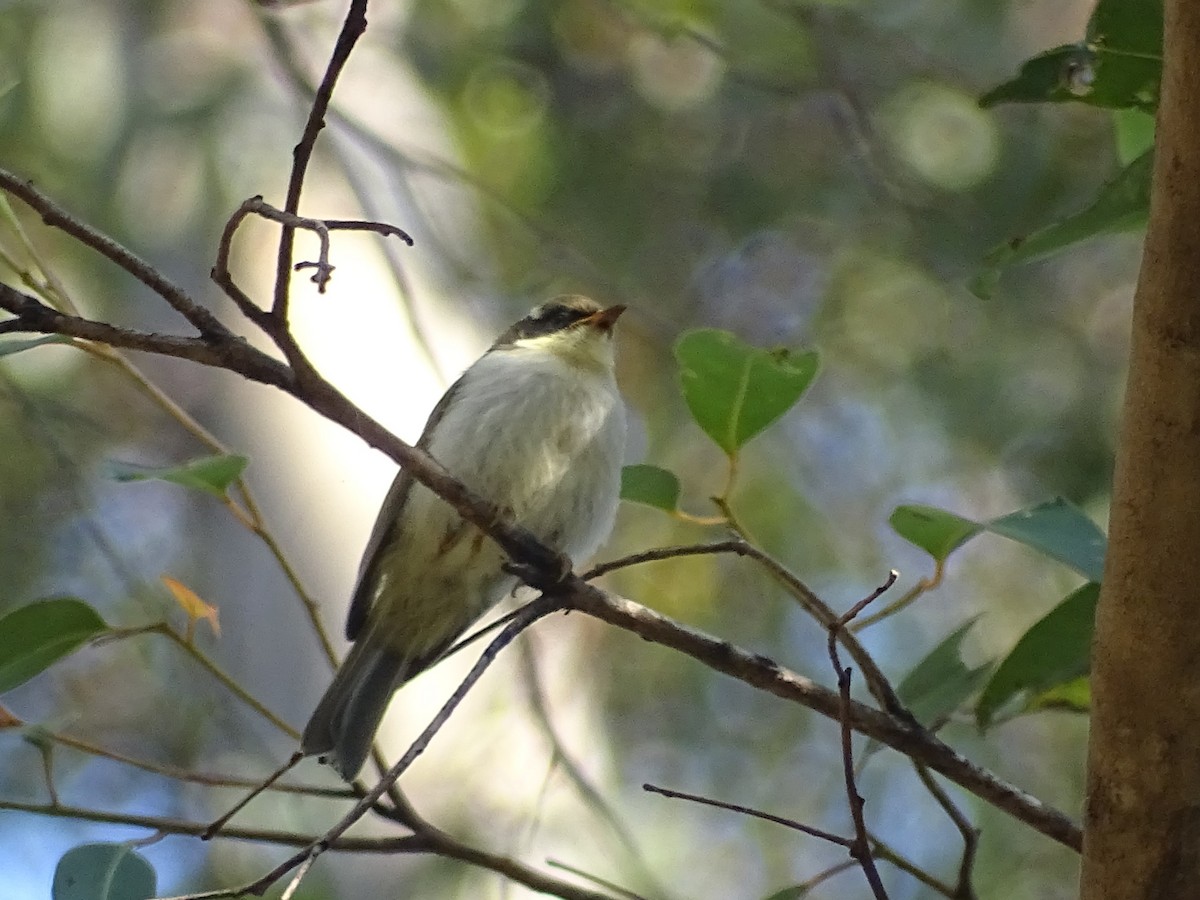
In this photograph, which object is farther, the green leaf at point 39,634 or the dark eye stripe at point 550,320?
the dark eye stripe at point 550,320

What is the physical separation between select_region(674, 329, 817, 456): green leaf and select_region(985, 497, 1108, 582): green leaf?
0.37 m

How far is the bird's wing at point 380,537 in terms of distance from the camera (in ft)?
9.18

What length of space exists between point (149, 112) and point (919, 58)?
3.22 meters

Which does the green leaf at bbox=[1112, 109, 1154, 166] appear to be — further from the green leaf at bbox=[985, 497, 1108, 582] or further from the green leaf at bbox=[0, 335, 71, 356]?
the green leaf at bbox=[0, 335, 71, 356]

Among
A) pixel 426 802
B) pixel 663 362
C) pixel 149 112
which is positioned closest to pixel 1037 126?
pixel 663 362

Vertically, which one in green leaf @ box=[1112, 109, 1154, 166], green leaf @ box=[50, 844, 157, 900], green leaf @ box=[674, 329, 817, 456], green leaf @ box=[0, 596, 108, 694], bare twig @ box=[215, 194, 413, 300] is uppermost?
green leaf @ box=[1112, 109, 1154, 166]

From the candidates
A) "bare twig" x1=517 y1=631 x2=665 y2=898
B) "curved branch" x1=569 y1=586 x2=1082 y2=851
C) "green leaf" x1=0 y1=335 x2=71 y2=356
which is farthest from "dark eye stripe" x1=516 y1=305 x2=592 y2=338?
"green leaf" x1=0 y1=335 x2=71 y2=356

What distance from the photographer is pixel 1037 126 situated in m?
5.54

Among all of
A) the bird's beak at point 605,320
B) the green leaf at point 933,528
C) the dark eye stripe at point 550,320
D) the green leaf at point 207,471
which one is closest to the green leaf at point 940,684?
the green leaf at point 933,528

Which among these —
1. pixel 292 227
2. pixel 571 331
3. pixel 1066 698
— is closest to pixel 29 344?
pixel 292 227

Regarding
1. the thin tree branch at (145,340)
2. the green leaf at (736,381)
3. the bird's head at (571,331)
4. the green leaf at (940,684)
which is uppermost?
the bird's head at (571,331)

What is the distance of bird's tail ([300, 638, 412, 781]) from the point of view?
2.40 meters

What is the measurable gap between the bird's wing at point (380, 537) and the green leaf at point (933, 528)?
3.71 ft

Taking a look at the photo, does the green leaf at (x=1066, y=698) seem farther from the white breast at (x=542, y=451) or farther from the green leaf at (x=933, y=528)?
the white breast at (x=542, y=451)
